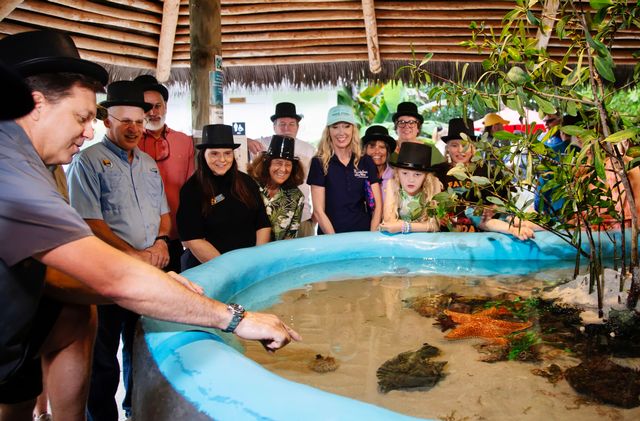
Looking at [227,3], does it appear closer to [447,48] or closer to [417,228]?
[447,48]

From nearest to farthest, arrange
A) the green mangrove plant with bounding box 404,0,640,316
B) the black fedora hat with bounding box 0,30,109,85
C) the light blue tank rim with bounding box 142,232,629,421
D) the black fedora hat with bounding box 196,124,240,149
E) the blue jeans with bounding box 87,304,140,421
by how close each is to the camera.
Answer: the light blue tank rim with bounding box 142,232,629,421 < the black fedora hat with bounding box 0,30,109,85 < the green mangrove plant with bounding box 404,0,640,316 < the blue jeans with bounding box 87,304,140,421 < the black fedora hat with bounding box 196,124,240,149

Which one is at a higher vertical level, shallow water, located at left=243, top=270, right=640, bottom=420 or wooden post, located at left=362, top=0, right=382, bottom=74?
wooden post, located at left=362, top=0, right=382, bottom=74

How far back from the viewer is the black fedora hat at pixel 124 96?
3158 mm

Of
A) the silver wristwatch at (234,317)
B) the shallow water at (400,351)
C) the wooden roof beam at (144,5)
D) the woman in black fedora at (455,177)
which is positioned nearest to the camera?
the silver wristwatch at (234,317)

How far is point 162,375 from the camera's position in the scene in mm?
1599

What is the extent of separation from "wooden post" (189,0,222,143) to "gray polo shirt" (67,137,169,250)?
3.37ft

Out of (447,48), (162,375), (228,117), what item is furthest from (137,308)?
(228,117)

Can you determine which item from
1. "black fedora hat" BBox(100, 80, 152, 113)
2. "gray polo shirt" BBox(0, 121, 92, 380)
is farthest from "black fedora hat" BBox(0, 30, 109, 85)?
"black fedora hat" BBox(100, 80, 152, 113)

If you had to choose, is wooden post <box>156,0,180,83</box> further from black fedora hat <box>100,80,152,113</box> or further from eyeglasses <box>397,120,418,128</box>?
black fedora hat <box>100,80,152,113</box>

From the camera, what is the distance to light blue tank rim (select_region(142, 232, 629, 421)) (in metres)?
1.34

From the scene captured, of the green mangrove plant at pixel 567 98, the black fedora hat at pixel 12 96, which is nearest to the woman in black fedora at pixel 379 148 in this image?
the green mangrove plant at pixel 567 98

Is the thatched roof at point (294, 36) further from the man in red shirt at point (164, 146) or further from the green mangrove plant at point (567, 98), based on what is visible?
the green mangrove plant at point (567, 98)

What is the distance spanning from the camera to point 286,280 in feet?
11.0

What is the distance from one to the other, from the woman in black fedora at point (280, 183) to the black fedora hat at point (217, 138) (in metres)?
0.45
